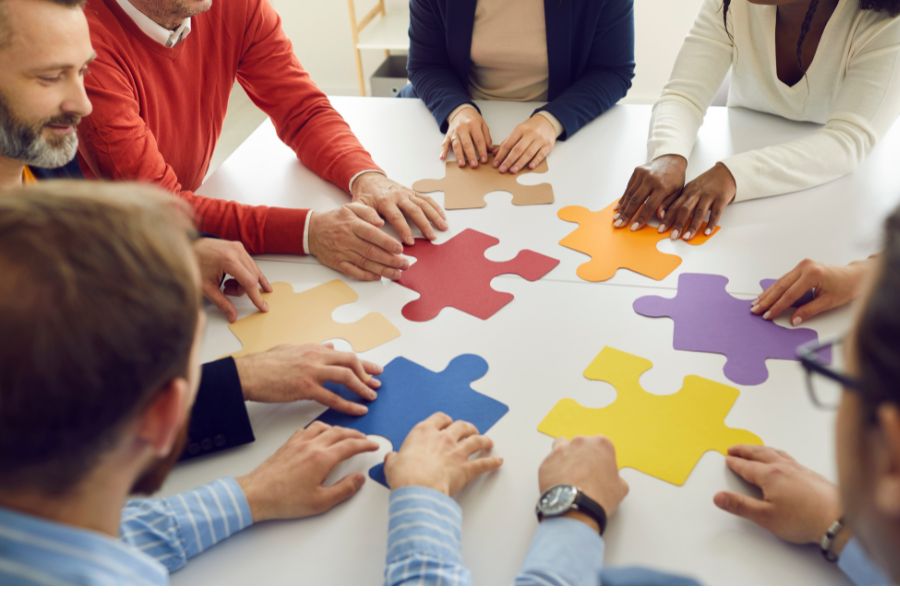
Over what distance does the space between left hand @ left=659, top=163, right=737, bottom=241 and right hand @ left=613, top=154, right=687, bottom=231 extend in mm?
17

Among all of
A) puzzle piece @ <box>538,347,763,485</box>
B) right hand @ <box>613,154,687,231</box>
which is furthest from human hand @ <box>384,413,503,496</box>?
right hand @ <box>613,154,687,231</box>

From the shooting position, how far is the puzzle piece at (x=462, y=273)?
4.43 feet

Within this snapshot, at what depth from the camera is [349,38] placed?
12.5 feet

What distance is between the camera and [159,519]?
969 mm

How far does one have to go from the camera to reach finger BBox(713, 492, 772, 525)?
96 centimetres

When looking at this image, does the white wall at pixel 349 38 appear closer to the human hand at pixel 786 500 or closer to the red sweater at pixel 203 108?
the red sweater at pixel 203 108

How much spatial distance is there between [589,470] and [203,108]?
1.28 metres

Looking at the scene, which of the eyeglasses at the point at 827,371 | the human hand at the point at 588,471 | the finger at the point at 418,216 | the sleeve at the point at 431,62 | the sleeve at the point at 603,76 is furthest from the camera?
the sleeve at the point at 431,62

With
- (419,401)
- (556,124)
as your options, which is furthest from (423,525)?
(556,124)

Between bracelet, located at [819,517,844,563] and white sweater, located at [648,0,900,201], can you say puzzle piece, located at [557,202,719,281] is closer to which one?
white sweater, located at [648,0,900,201]

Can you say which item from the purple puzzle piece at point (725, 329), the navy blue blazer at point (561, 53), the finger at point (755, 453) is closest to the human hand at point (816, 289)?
the purple puzzle piece at point (725, 329)

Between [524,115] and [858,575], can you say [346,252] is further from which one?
[858,575]

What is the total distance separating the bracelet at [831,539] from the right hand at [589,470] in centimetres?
23

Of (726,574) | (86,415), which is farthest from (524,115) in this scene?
(86,415)
